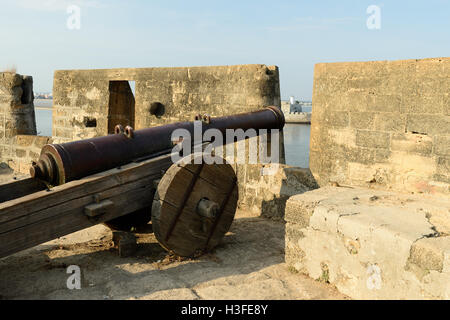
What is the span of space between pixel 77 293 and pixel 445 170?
117 inches

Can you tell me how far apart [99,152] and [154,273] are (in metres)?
1.00

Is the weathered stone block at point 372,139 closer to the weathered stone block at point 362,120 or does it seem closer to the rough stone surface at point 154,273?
the weathered stone block at point 362,120

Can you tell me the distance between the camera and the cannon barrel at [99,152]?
3.14m

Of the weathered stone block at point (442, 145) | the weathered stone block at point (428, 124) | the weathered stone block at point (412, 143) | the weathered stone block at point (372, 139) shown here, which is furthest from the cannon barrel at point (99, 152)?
the weathered stone block at point (442, 145)

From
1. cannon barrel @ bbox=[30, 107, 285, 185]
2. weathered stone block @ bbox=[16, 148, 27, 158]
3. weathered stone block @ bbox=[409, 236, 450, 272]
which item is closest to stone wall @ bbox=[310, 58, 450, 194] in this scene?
cannon barrel @ bbox=[30, 107, 285, 185]

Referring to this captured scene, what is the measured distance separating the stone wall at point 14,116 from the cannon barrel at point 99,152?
481cm

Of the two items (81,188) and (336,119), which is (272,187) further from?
(81,188)

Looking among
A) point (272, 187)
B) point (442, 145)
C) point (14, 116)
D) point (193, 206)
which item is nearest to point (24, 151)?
point (14, 116)

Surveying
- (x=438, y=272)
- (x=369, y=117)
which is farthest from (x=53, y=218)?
(x=369, y=117)

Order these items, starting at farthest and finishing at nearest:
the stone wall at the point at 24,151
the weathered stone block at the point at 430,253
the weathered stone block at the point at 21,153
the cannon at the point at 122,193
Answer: the weathered stone block at the point at 21,153 → the stone wall at the point at 24,151 → the cannon at the point at 122,193 → the weathered stone block at the point at 430,253

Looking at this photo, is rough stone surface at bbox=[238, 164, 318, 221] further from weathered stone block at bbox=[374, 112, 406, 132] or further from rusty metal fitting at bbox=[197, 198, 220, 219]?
rusty metal fitting at bbox=[197, 198, 220, 219]

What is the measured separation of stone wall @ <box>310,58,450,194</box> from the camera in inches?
142

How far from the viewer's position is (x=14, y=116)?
25.9 feet
